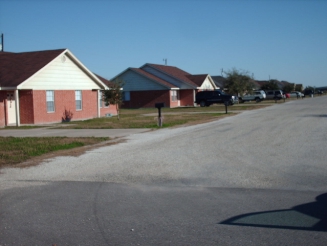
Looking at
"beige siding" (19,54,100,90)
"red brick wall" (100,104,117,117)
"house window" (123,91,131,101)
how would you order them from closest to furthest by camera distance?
"beige siding" (19,54,100,90)
"red brick wall" (100,104,117,117)
"house window" (123,91,131,101)

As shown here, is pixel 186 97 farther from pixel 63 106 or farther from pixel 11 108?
pixel 11 108

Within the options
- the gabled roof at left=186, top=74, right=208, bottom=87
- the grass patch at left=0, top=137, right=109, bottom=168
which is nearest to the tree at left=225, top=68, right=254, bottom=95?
the gabled roof at left=186, top=74, right=208, bottom=87

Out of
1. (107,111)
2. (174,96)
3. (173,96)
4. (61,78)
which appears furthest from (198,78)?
(61,78)

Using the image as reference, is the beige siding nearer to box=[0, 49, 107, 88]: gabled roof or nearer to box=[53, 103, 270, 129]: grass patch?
box=[0, 49, 107, 88]: gabled roof

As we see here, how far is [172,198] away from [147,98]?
156 ft

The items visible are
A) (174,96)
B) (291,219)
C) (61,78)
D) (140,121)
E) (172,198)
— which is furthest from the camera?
(174,96)

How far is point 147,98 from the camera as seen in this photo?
182 ft

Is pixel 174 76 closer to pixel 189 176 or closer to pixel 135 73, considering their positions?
pixel 135 73

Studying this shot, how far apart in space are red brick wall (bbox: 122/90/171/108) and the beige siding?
2107 centimetres

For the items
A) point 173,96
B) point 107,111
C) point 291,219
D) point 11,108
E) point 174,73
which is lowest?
point 291,219

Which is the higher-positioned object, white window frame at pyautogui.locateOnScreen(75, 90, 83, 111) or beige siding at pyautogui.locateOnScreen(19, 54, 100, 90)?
beige siding at pyautogui.locateOnScreen(19, 54, 100, 90)

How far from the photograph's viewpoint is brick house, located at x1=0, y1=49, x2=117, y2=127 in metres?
27.1

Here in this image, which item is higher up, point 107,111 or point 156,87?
point 156,87

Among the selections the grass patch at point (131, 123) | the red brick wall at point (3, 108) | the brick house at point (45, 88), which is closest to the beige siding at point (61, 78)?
the brick house at point (45, 88)
